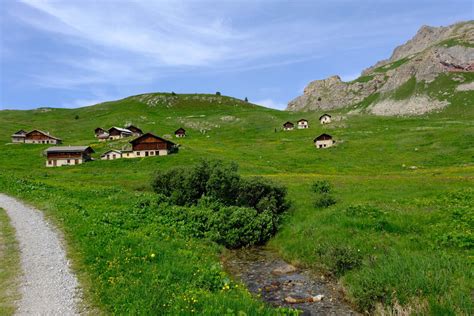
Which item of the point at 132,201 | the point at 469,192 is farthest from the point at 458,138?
the point at 132,201

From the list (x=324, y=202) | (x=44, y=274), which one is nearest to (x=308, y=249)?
(x=324, y=202)

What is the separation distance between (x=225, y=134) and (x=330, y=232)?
136 metres

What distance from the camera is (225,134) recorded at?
158 meters

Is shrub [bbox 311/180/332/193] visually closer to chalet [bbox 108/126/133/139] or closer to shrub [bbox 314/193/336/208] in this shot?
shrub [bbox 314/193/336/208]

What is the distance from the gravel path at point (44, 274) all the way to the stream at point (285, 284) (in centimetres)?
765

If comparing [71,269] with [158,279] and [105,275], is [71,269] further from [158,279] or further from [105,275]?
[158,279]

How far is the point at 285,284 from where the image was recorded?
61.5 feet

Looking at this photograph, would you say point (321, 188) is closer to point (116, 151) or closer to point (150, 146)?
point (150, 146)

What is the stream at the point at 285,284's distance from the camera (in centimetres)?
1598

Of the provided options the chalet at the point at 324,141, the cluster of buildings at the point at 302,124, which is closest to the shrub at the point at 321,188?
the chalet at the point at 324,141

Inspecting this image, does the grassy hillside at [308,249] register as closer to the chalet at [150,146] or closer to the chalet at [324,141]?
the chalet at [150,146]

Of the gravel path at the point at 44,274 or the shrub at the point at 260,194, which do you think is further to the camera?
the shrub at the point at 260,194

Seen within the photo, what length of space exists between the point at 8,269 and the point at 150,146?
90785mm

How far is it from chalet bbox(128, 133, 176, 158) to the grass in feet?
Answer: 267
